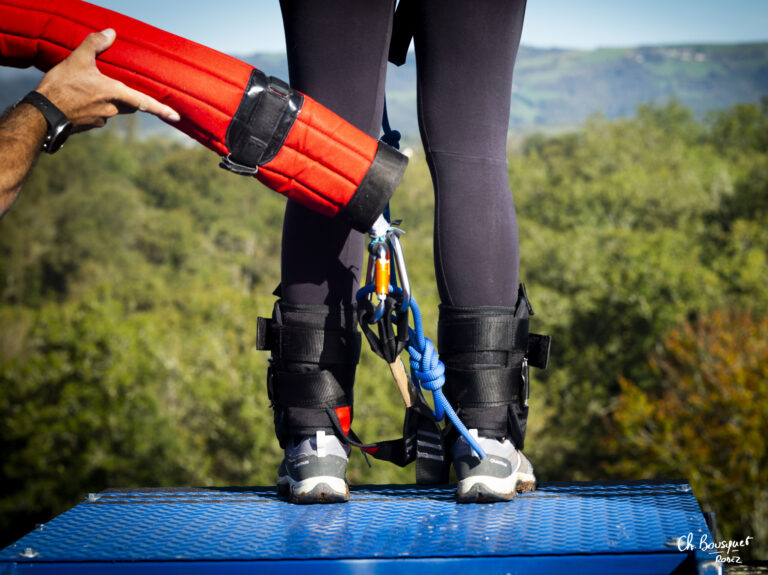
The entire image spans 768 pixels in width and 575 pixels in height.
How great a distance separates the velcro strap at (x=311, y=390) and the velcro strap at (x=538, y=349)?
16.2 inches

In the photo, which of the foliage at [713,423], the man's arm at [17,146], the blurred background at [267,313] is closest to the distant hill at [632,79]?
the blurred background at [267,313]

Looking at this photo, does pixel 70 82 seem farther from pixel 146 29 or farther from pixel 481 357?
pixel 481 357

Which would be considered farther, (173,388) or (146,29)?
(173,388)

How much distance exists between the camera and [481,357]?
5.39 ft

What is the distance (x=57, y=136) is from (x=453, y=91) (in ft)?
2.41

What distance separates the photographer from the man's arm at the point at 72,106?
4.51 feet

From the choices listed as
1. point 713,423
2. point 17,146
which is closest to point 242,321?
point 713,423

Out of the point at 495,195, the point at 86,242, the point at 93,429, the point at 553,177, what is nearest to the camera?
the point at 495,195

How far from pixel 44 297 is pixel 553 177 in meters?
23.8

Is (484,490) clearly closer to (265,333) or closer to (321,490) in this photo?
(321,490)

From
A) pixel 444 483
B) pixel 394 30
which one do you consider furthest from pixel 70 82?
pixel 444 483

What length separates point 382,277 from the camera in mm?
1589

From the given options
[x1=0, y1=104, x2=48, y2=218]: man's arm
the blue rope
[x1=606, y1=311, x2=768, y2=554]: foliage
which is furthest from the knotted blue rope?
[x1=606, y1=311, x2=768, y2=554]: foliage

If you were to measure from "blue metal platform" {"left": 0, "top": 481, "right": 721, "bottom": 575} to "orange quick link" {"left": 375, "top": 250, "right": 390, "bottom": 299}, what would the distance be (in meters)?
0.42
